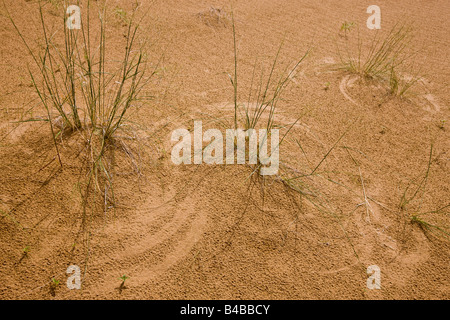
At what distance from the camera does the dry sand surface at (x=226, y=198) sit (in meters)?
1.56

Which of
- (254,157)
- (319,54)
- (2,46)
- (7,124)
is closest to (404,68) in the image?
(319,54)

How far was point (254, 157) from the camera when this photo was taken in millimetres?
2184

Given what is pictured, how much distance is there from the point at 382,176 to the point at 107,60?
2.48 m

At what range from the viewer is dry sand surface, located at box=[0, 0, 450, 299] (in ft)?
5.13

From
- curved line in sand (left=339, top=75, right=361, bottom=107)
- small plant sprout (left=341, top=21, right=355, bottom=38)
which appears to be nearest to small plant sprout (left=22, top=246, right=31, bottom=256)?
curved line in sand (left=339, top=75, right=361, bottom=107)

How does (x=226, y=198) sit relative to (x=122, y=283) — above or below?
above

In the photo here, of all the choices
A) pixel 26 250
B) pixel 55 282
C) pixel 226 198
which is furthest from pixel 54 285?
pixel 226 198

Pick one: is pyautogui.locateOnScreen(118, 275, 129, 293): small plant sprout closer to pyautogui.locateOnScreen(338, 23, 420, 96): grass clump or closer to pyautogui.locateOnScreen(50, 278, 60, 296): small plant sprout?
pyautogui.locateOnScreen(50, 278, 60, 296): small plant sprout

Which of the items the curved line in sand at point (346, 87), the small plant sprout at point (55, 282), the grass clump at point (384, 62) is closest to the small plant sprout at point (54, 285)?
the small plant sprout at point (55, 282)

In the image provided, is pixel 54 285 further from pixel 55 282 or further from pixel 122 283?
pixel 122 283

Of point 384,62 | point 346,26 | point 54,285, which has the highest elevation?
point 346,26

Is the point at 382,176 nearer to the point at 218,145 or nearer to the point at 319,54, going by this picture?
the point at 218,145

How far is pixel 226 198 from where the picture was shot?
193 centimetres
